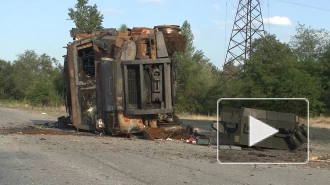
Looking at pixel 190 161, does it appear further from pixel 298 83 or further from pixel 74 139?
pixel 298 83

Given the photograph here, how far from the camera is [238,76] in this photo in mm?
44438

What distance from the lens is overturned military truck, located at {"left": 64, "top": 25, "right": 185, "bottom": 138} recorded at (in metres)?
16.0

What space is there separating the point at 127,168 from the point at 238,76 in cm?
3550

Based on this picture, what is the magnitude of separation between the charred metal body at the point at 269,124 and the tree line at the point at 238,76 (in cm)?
22

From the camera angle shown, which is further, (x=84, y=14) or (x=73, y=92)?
(x=84, y=14)

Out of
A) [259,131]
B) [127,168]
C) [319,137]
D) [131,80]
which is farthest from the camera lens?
[319,137]

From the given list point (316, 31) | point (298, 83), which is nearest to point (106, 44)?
point (298, 83)

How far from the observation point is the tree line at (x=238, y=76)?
3288 centimetres

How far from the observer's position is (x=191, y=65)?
215 ft
